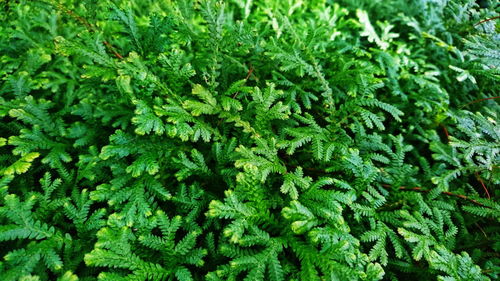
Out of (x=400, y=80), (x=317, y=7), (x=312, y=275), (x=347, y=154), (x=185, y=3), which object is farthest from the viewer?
(x=317, y=7)

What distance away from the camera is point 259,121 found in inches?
74.7

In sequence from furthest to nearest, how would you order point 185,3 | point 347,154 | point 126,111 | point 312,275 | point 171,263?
point 185,3 < point 126,111 < point 347,154 < point 171,263 < point 312,275

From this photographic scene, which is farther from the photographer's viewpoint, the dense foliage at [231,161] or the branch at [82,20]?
the branch at [82,20]

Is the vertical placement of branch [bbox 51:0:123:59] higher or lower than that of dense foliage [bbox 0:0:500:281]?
higher

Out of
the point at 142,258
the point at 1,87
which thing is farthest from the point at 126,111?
the point at 1,87

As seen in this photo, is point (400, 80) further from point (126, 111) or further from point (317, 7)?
point (126, 111)

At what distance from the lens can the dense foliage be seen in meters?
1.65

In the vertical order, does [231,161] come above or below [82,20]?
below

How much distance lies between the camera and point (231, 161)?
6.35 ft

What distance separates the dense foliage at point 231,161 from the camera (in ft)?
5.40

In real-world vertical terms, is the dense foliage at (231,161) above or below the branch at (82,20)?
below

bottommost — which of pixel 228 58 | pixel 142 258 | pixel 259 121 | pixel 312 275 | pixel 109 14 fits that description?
pixel 142 258

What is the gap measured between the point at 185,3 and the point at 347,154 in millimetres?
A: 1384

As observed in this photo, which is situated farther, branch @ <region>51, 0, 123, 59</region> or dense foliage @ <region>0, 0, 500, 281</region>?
branch @ <region>51, 0, 123, 59</region>
